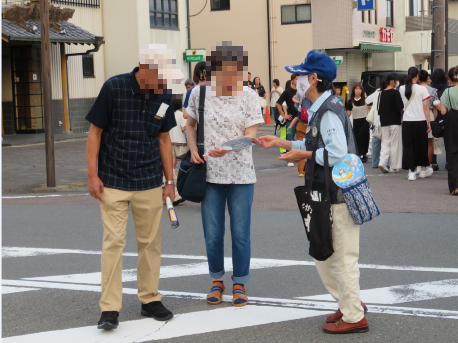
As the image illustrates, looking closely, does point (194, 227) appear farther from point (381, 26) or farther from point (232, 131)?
point (381, 26)

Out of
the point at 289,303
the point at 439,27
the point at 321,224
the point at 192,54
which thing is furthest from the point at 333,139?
the point at 192,54

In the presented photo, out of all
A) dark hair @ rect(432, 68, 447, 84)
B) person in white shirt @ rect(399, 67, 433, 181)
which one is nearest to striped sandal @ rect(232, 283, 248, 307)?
person in white shirt @ rect(399, 67, 433, 181)

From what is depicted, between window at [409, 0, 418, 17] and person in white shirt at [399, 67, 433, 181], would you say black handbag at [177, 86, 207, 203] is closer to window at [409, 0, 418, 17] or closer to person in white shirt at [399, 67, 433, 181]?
person in white shirt at [399, 67, 433, 181]

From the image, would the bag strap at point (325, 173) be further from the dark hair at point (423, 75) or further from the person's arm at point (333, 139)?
the dark hair at point (423, 75)

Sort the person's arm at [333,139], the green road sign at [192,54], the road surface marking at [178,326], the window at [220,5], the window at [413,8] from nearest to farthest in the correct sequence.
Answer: the person's arm at [333,139], the road surface marking at [178,326], the green road sign at [192,54], the window at [220,5], the window at [413,8]

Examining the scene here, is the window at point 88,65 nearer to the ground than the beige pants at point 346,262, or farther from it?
farther from it

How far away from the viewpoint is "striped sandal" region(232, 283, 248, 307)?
193 inches

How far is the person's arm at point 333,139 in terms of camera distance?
159 inches

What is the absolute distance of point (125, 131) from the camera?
4.41 meters

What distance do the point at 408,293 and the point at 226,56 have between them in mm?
2394

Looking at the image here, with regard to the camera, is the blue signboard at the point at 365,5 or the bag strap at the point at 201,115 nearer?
the bag strap at the point at 201,115

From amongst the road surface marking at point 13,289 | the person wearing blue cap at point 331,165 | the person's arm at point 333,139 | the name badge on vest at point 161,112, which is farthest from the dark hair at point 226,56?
the road surface marking at point 13,289

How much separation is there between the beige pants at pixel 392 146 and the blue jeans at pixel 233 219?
8274 millimetres

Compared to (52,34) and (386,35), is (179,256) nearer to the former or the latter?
(52,34)
